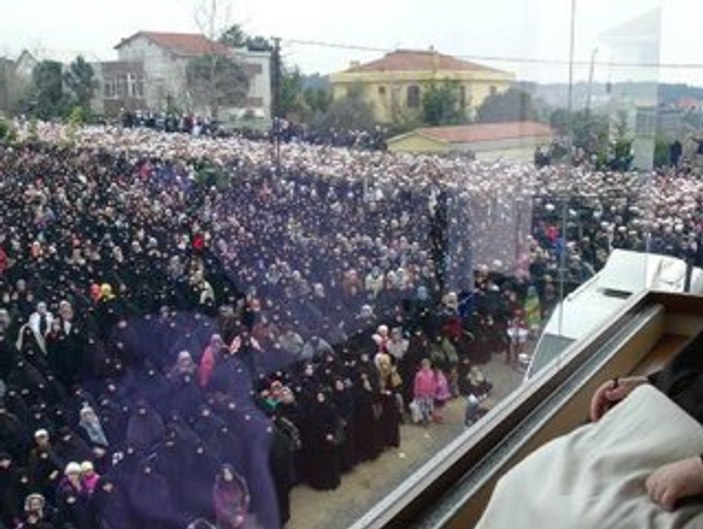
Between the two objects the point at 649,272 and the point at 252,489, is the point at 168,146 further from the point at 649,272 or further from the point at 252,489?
the point at 649,272

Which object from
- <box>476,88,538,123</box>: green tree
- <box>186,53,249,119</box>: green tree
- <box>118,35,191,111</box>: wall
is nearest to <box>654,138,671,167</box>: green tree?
<box>476,88,538,123</box>: green tree

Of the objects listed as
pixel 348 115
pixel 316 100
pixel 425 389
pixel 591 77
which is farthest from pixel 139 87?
pixel 425 389

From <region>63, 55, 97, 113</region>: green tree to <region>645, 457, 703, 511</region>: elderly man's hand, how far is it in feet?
3.48

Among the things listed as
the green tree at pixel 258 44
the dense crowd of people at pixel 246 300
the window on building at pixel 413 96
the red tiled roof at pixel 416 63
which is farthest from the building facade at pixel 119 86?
the window on building at pixel 413 96

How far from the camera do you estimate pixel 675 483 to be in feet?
2.04

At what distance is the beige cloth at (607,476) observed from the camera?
0.62 metres

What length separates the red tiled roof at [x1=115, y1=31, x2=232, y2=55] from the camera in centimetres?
138

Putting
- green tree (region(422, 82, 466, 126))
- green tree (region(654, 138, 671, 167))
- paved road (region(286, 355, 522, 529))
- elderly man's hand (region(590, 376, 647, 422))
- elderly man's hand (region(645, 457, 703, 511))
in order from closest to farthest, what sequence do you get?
elderly man's hand (region(645, 457, 703, 511)), elderly man's hand (region(590, 376, 647, 422)), paved road (region(286, 355, 522, 529)), green tree (region(422, 82, 466, 126)), green tree (region(654, 138, 671, 167))

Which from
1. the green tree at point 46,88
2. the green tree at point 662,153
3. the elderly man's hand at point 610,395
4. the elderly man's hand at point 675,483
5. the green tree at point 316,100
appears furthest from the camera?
the green tree at point 662,153

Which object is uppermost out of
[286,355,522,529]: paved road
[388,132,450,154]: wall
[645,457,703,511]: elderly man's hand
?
[388,132,450,154]: wall

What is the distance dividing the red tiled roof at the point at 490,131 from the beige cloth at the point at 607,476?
130 centimetres

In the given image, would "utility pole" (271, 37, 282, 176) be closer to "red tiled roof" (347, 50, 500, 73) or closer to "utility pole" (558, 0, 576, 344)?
"red tiled roof" (347, 50, 500, 73)

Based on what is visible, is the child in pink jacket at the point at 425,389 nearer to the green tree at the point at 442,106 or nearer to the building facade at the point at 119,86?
the green tree at the point at 442,106

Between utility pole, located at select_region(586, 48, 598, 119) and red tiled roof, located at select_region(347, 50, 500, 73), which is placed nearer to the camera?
red tiled roof, located at select_region(347, 50, 500, 73)
